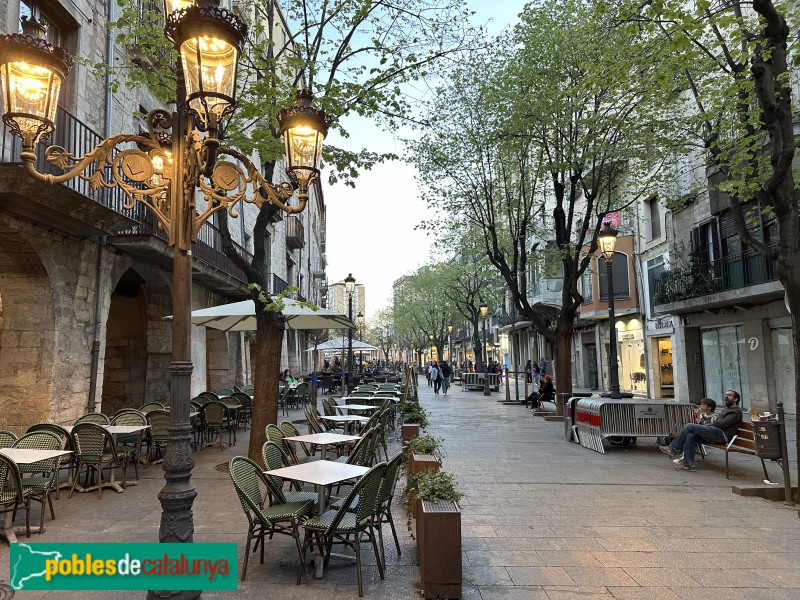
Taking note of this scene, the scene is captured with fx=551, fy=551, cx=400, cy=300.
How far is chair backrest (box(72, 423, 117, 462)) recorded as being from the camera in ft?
23.9

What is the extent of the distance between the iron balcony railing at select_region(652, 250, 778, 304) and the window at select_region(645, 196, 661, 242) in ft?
9.74

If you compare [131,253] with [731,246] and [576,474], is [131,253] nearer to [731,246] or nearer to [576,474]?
[576,474]

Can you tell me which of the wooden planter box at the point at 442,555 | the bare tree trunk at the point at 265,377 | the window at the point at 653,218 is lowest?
the wooden planter box at the point at 442,555

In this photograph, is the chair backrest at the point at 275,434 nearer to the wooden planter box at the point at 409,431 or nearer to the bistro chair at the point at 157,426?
the wooden planter box at the point at 409,431

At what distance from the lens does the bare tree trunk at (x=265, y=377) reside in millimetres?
8633

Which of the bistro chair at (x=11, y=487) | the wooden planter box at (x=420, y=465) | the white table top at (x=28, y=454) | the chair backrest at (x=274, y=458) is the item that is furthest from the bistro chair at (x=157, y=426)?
the wooden planter box at (x=420, y=465)

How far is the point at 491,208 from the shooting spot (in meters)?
19.1

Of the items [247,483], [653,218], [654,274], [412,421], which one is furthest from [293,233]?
[247,483]

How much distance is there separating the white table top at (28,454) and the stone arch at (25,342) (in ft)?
11.7

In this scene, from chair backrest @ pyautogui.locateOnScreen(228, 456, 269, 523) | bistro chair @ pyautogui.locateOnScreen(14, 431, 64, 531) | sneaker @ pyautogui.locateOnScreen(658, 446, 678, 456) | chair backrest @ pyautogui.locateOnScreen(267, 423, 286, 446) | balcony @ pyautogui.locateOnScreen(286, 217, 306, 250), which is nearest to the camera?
chair backrest @ pyautogui.locateOnScreen(228, 456, 269, 523)

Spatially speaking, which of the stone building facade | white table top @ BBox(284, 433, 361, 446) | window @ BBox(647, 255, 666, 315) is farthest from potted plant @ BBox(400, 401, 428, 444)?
window @ BBox(647, 255, 666, 315)

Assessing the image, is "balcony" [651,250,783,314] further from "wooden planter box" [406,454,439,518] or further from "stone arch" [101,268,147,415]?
"stone arch" [101,268,147,415]

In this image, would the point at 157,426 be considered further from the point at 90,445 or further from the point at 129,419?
the point at 90,445

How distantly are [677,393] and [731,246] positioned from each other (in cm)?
661
